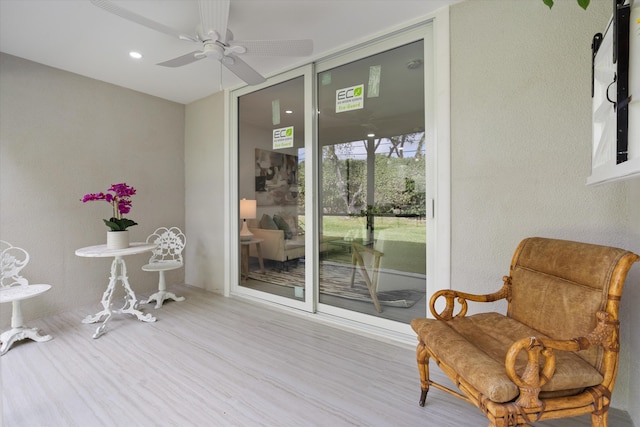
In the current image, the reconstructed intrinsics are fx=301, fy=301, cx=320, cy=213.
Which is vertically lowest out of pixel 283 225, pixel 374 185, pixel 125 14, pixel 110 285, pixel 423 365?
pixel 423 365

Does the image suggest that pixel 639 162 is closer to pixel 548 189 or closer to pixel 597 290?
pixel 597 290

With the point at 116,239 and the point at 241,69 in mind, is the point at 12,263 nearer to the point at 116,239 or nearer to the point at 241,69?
the point at 116,239

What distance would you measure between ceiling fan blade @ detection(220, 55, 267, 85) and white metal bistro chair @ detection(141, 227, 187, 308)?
2268 mm

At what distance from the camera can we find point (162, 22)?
247 centimetres

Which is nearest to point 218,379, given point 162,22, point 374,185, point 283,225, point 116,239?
point 283,225

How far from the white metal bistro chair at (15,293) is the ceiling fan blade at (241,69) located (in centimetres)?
250

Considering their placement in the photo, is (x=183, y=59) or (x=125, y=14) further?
(x=183, y=59)

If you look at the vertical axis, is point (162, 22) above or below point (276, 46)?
above

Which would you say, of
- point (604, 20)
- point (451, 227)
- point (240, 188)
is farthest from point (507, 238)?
point (240, 188)

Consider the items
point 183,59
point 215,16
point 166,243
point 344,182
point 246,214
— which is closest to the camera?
point 215,16

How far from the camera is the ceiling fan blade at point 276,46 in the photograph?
6.92 feet

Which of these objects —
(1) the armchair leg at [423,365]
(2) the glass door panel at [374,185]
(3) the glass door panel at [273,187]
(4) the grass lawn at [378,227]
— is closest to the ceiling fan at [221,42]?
(2) the glass door panel at [374,185]

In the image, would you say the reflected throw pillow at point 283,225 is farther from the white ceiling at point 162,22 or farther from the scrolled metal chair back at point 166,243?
the white ceiling at point 162,22

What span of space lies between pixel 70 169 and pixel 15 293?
1.47 meters
